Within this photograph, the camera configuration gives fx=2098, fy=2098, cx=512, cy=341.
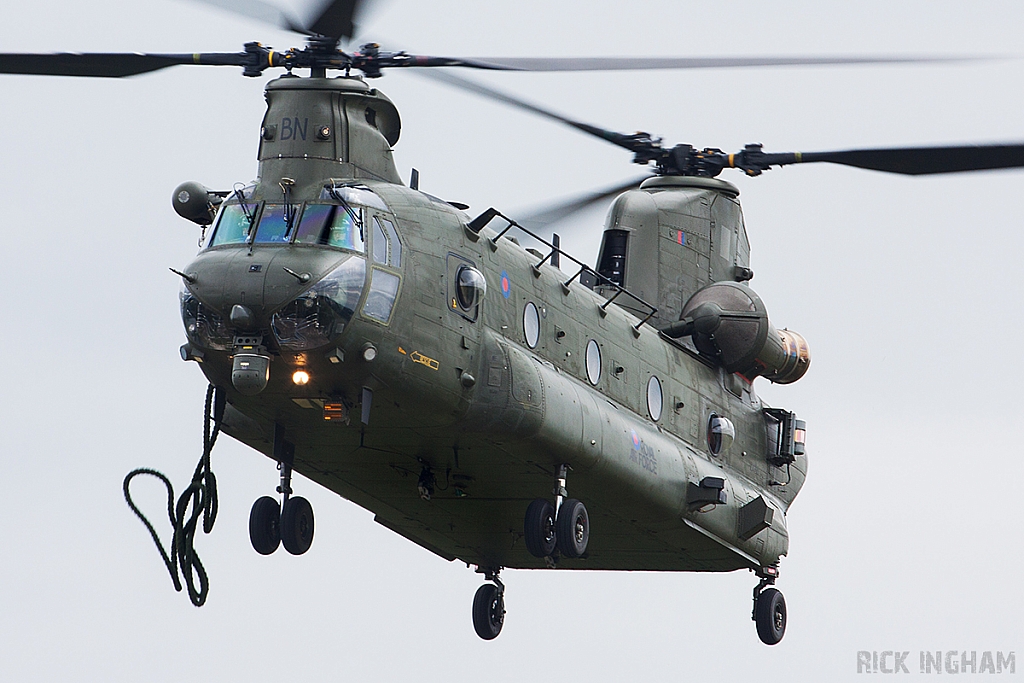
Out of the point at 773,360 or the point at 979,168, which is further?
the point at 773,360

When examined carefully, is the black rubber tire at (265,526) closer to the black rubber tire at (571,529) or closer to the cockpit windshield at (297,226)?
the black rubber tire at (571,529)

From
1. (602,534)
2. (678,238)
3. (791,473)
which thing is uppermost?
(678,238)

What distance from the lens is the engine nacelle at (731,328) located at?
3375 cm

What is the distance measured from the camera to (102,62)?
26531 millimetres

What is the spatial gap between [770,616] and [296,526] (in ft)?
33.2

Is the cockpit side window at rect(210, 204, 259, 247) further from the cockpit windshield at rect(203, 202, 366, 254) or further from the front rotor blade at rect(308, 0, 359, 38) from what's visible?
the front rotor blade at rect(308, 0, 359, 38)

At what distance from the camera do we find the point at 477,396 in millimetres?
26531

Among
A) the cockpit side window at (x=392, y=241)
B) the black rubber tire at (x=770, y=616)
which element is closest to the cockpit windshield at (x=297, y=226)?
the cockpit side window at (x=392, y=241)

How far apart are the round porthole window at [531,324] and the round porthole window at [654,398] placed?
346cm

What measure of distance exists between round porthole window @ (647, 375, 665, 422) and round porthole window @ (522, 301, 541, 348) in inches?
136

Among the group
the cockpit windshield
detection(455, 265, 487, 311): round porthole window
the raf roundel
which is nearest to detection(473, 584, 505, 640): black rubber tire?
the raf roundel

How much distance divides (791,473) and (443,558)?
6335 mm

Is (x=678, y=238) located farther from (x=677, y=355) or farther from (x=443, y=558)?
(x=443, y=558)

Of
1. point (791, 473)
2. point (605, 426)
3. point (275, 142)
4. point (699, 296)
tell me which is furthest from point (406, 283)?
point (791, 473)
